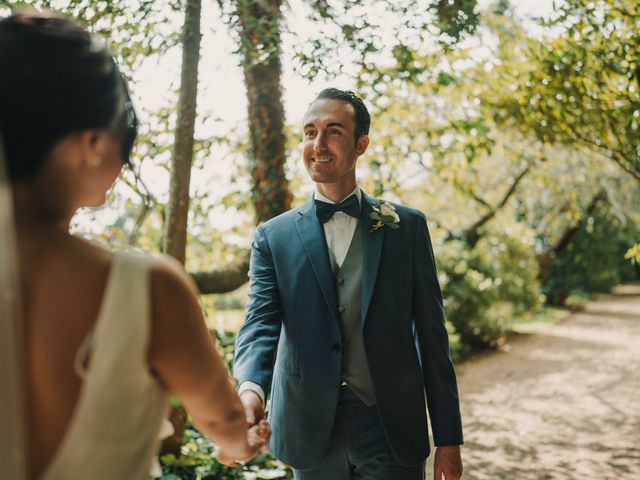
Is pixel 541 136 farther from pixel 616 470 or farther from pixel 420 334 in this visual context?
pixel 420 334

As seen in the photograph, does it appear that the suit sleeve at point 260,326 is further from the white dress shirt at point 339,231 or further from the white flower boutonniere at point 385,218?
the white flower boutonniere at point 385,218

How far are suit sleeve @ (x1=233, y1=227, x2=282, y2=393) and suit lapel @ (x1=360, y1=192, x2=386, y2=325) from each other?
343 mm

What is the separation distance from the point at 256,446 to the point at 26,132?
0.96 metres

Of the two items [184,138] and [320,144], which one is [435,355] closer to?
[320,144]

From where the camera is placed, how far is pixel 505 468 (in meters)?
5.18

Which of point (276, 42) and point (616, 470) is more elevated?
point (276, 42)

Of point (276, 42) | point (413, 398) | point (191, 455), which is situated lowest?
point (191, 455)

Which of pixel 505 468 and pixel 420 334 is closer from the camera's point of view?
pixel 420 334

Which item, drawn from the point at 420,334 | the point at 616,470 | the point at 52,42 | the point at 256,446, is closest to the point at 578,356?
the point at 616,470

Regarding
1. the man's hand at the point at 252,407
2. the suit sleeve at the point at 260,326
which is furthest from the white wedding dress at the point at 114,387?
the suit sleeve at the point at 260,326

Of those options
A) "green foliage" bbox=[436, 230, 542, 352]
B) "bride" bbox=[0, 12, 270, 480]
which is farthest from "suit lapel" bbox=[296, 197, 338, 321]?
"green foliage" bbox=[436, 230, 542, 352]

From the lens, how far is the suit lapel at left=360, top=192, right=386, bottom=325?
223 cm

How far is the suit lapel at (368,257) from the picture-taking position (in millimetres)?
2227

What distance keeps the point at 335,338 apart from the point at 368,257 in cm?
33
